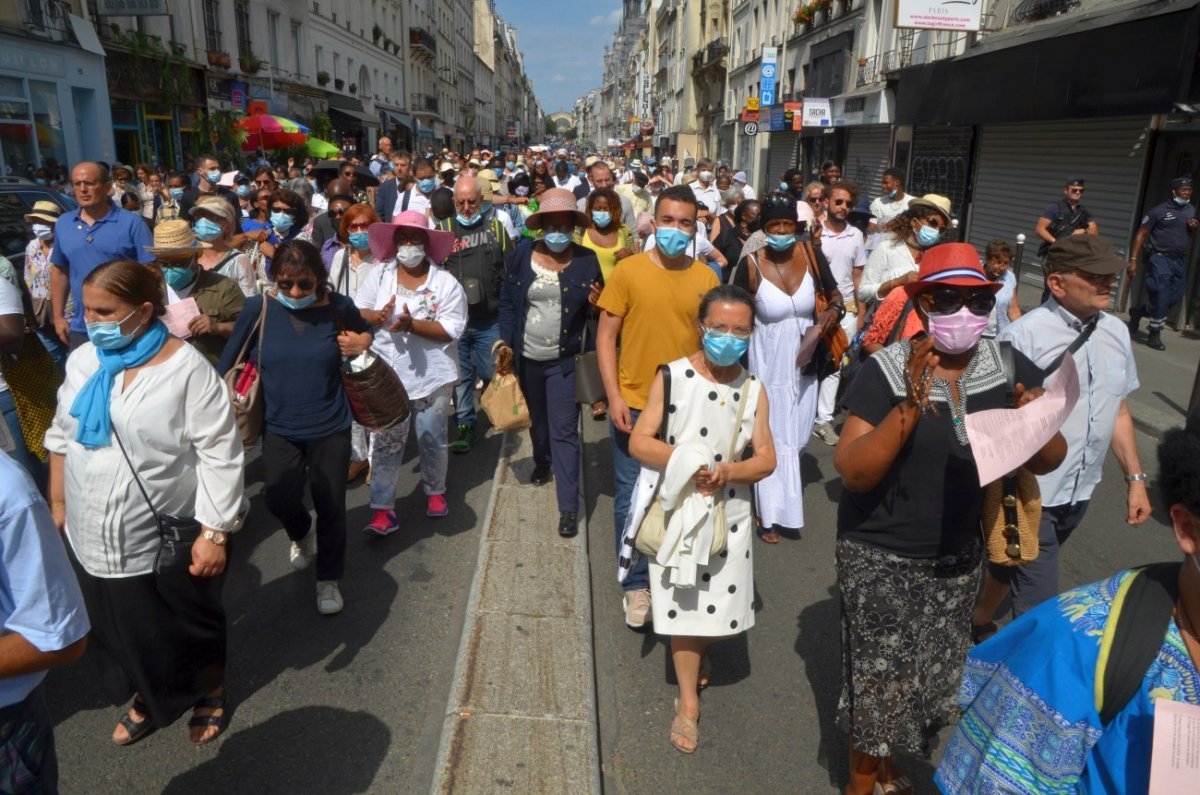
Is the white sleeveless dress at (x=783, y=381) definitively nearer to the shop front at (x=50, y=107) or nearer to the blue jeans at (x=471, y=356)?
the blue jeans at (x=471, y=356)

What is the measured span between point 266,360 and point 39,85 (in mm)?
19602

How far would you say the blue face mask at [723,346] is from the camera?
3098 mm

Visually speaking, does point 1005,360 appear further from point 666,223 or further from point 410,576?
point 410,576

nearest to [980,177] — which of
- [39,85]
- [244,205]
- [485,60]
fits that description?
[244,205]

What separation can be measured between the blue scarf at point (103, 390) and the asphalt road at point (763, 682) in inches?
83.8

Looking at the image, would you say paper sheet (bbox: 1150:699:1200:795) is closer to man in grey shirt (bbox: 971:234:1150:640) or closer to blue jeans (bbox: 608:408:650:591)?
man in grey shirt (bbox: 971:234:1150:640)

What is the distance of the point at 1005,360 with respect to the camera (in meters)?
2.68

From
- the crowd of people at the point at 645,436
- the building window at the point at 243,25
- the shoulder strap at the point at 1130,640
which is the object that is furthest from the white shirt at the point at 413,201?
the building window at the point at 243,25

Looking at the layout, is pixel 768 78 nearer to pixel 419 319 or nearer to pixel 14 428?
pixel 419 319

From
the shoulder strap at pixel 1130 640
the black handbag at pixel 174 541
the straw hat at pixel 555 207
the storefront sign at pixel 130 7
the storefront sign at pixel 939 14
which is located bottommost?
the black handbag at pixel 174 541

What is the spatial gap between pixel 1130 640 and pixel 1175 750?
196 millimetres

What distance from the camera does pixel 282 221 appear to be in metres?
6.83

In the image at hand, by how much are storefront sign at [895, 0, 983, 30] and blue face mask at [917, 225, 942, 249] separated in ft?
38.6

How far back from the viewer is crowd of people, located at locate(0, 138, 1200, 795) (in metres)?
2.51
